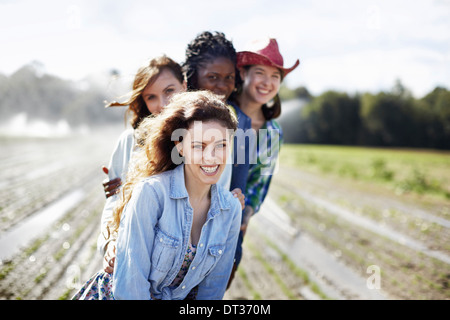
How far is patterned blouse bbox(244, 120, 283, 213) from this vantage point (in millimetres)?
3209

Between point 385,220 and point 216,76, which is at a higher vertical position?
point 216,76

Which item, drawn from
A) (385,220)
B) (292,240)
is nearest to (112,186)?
(292,240)

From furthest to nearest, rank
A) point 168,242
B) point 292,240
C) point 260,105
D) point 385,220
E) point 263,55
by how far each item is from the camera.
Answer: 1. point 385,220
2. point 292,240
3. point 260,105
4. point 263,55
5. point 168,242

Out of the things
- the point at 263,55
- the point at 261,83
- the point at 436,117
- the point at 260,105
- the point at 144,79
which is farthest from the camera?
the point at 436,117

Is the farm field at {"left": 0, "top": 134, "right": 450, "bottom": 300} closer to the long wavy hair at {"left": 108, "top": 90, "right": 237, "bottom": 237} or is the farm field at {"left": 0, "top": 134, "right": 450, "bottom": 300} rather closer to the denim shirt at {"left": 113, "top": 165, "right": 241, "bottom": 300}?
the denim shirt at {"left": 113, "top": 165, "right": 241, "bottom": 300}

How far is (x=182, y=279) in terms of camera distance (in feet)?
6.76

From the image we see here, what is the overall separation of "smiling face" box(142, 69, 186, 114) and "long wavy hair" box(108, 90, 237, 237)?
41 cm

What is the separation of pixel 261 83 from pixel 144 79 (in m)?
1.01

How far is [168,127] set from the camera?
6.73 ft

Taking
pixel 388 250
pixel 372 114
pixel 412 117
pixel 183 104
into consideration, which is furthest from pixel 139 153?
pixel 372 114

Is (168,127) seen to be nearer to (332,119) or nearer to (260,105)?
(260,105)

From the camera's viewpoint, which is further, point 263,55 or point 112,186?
point 263,55

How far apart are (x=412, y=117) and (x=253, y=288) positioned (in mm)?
33908

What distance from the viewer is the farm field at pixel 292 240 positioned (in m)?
4.44
